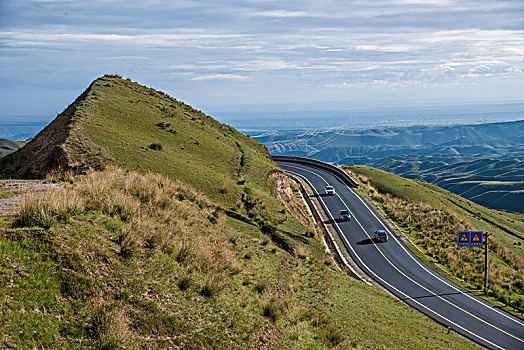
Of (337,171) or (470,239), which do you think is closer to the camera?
(470,239)

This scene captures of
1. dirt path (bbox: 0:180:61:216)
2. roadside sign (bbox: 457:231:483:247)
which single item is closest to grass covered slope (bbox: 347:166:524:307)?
roadside sign (bbox: 457:231:483:247)

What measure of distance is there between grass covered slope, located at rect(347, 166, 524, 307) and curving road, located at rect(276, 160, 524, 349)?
2700 millimetres

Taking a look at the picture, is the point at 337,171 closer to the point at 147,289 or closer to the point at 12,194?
the point at 12,194

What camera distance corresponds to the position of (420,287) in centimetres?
2684

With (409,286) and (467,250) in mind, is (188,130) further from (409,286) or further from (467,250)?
(467,250)

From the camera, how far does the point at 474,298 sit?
25609 millimetres

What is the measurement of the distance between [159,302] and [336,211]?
36.1 metres

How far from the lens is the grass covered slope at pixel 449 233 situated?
29.6 metres

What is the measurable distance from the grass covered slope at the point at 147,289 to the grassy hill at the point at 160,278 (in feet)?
0.10

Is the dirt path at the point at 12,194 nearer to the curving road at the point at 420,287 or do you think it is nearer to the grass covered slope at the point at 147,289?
the grass covered slope at the point at 147,289

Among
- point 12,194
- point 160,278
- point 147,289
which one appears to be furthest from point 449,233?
point 12,194

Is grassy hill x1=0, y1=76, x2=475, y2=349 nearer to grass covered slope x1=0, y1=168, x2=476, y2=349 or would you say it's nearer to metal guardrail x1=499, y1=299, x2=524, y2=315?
grass covered slope x1=0, y1=168, x2=476, y2=349

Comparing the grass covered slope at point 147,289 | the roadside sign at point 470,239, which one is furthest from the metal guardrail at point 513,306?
the grass covered slope at point 147,289

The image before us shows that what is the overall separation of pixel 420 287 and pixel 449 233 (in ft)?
50.2
